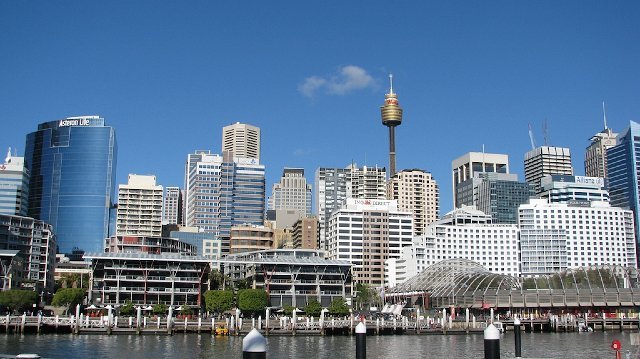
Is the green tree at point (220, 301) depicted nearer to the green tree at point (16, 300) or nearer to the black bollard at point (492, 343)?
the green tree at point (16, 300)

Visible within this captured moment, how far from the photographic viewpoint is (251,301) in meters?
166

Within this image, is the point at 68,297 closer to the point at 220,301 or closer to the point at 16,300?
the point at 16,300

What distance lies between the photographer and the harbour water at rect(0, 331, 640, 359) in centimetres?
9350

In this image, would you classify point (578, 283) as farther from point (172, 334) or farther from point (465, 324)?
point (172, 334)

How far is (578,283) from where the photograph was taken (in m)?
171

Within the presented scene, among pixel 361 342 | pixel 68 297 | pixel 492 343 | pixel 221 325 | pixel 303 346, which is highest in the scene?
pixel 68 297

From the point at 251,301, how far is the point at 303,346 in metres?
58.7

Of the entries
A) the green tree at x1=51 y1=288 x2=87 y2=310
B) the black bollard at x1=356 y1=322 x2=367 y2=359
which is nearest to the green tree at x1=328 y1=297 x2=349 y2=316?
the green tree at x1=51 y1=288 x2=87 y2=310

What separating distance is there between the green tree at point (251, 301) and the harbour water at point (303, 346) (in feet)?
127

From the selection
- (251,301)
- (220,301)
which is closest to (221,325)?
(220,301)

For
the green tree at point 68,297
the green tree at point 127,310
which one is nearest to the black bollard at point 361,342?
the green tree at point 127,310

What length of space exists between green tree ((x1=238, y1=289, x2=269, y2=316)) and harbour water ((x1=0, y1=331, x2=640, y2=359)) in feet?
127

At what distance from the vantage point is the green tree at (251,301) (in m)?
165

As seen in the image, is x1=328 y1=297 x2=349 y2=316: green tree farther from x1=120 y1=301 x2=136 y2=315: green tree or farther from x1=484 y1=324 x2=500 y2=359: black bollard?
x1=484 y1=324 x2=500 y2=359: black bollard
